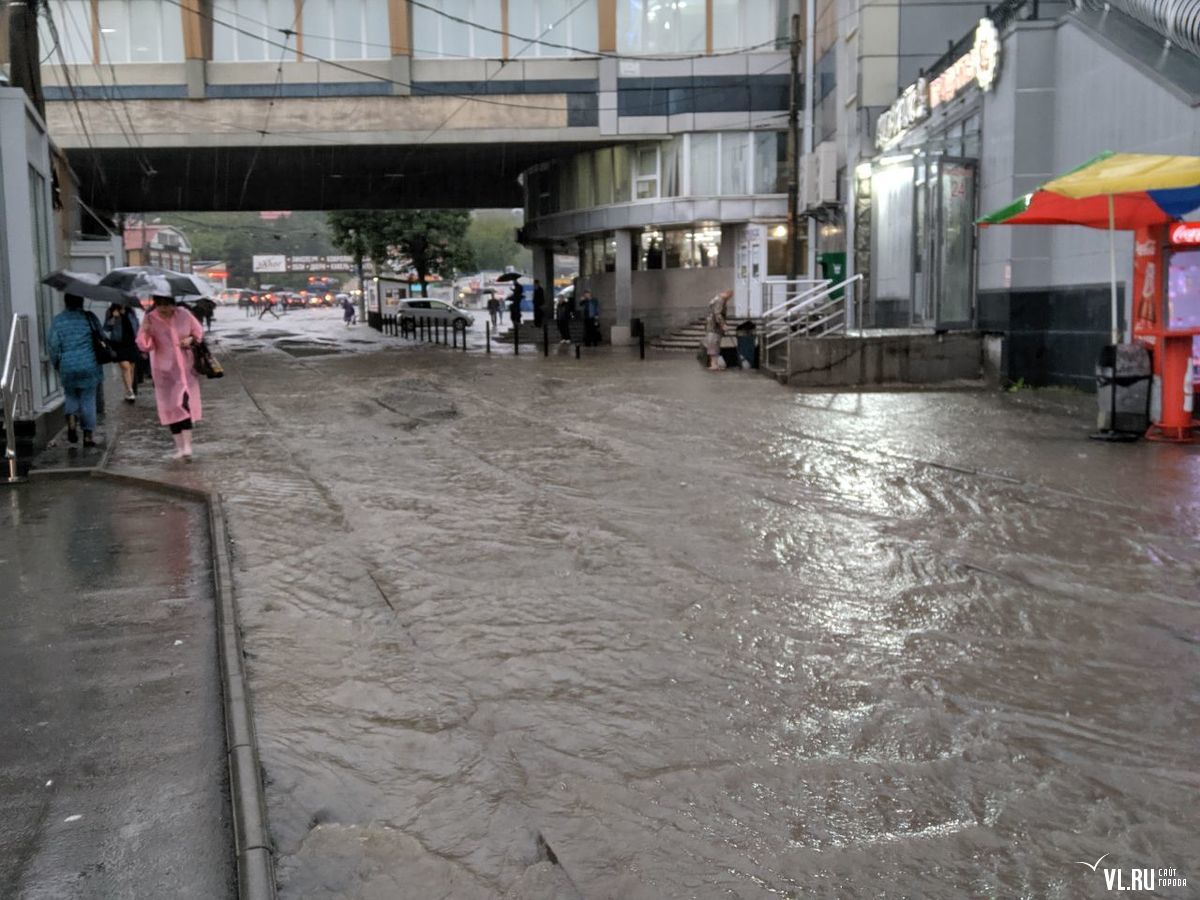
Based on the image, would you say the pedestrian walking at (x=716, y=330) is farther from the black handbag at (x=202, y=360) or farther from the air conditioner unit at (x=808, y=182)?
the black handbag at (x=202, y=360)

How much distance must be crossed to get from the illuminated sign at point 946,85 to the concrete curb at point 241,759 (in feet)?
48.9

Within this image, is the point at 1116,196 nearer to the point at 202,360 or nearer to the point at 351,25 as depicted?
the point at 202,360

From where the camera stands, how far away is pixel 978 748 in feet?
15.2

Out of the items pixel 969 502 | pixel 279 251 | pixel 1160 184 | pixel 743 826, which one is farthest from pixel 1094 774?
pixel 279 251

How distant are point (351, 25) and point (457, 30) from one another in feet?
11.1

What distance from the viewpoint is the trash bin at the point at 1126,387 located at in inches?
480

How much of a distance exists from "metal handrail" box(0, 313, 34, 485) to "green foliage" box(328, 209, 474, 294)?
50887 millimetres

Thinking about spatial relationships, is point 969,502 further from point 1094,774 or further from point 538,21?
point 538,21

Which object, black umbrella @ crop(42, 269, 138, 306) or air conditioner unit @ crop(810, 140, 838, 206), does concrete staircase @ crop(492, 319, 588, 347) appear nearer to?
air conditioner unit @ crop(810, 140, 838, 206)

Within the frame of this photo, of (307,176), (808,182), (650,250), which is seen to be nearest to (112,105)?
(307,176)

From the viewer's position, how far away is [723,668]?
561 centimetres

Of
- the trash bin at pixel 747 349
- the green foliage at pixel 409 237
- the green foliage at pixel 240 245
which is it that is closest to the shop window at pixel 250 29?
the trash bin at pixel 747 349

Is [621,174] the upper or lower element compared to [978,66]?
upper

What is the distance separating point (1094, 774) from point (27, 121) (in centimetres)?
1375
